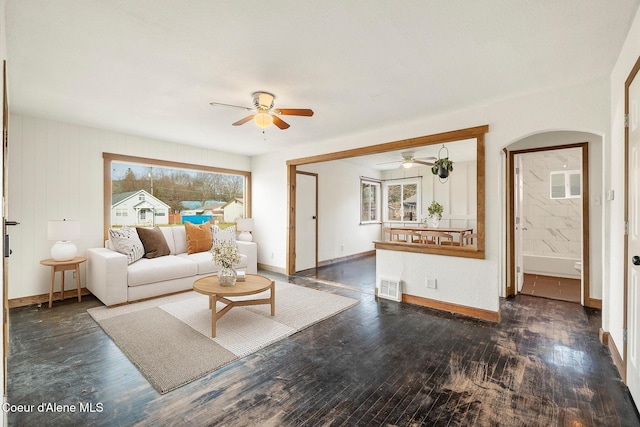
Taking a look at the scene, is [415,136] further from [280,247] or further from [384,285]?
[280,247]

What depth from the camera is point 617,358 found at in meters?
2.34

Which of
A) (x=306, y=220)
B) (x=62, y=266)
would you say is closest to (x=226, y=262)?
(x=62, y=266)

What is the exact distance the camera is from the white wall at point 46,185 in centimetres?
378

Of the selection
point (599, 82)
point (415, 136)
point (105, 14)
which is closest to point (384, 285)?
point (415, 136)

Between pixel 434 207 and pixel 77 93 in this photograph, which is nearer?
pixel 77 93

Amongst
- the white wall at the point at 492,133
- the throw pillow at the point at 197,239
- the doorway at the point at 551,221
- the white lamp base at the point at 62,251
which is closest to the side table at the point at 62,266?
the white lamp base at the point at 62,251

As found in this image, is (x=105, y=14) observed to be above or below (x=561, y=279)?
above

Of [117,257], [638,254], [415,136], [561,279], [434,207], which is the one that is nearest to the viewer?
[638,254]

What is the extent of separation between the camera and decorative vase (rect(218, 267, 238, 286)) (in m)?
3.28

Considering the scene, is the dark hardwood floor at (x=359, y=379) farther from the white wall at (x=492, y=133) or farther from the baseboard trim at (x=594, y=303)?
the baseboard trim at (x=594, y=303)

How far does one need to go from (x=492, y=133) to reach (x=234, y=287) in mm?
3338

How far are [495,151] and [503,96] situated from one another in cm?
57

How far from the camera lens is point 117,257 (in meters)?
3.73

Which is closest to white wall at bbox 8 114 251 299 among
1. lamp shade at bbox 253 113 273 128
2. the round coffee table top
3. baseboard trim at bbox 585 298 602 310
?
the round coffee table top
